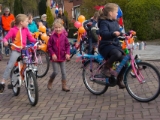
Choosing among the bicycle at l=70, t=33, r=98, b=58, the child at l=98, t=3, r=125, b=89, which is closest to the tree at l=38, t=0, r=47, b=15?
the bicycle at l=70, t=33, r=98, b=58

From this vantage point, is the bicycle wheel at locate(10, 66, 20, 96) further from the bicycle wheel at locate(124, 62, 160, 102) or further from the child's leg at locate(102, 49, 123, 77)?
the bicycle wheel at locate(124, 62, 160, 102)

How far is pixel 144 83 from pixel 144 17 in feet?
47.4

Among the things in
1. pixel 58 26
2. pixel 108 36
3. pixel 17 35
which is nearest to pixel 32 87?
pixel 17 35

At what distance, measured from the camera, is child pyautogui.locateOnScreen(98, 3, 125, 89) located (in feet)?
20.7

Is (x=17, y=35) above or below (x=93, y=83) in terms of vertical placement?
above

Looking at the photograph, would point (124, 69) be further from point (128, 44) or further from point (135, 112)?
point (135, 112)

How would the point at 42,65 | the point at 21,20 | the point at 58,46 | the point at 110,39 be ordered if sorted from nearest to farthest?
1. the point at 110,39
2. the point at 21,20
3. the point at 58,46
4. the point at 42,65

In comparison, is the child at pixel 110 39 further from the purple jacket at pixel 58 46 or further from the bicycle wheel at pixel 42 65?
the bicycle wheel at pixel 42 65

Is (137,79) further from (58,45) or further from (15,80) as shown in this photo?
(15,80)

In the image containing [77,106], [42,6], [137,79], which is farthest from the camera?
[42,6]

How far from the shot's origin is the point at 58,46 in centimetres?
736

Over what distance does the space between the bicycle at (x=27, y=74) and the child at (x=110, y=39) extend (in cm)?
134

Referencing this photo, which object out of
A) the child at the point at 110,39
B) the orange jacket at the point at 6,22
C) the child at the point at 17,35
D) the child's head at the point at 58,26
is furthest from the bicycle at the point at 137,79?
the orange jacket at the point at 6,22

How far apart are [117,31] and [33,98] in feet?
6.28
